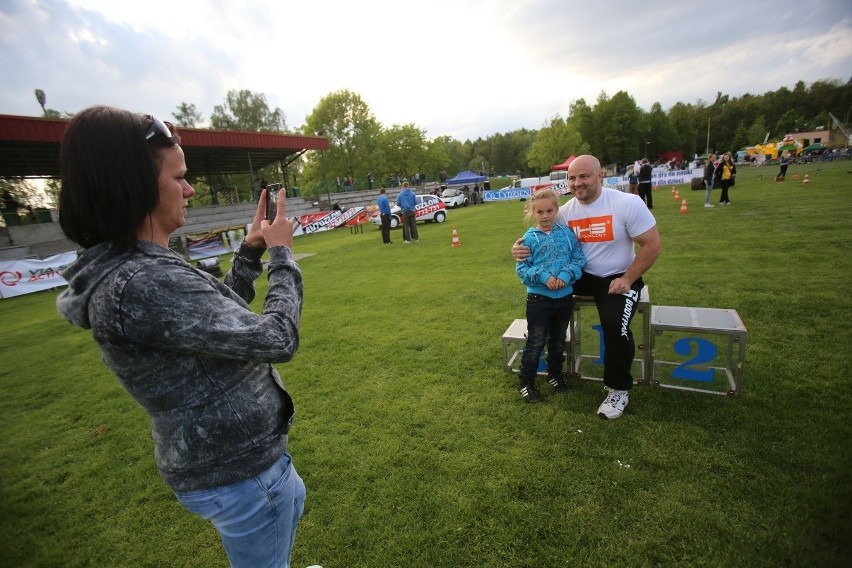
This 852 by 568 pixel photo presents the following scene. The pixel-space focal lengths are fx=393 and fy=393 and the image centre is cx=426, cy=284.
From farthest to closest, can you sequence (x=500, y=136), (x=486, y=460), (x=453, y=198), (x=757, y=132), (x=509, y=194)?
(x=500, y=136), (x=757, y=132), (x=509, y=194), (x=453, y=198), (x=486, y=460)

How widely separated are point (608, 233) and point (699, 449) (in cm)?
177

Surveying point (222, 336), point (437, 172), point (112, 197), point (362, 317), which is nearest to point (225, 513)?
point (222, 336)

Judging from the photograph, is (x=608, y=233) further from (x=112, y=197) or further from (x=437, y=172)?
(x=437, y=172)

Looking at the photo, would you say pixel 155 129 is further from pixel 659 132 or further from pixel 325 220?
pixel 659 132

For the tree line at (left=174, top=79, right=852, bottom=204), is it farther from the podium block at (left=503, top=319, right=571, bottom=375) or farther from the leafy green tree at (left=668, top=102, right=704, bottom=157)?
the podium block at (left=503, top=319, right=571, bottom=375)

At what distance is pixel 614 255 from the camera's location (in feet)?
11.1

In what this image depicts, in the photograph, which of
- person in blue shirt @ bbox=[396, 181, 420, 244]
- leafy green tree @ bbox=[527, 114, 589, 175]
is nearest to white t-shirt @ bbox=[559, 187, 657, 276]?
person in blue shirt @ bbox=[396, 181, 420, 244]

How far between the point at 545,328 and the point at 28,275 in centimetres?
1881

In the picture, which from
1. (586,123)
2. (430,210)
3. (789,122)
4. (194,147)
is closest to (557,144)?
(586,123)

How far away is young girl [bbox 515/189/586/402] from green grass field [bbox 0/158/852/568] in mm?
432

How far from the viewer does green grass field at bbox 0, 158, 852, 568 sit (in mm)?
2328

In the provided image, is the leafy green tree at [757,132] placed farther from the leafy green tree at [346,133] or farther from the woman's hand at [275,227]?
the woman's hand at [275,227]

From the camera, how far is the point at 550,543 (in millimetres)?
2312

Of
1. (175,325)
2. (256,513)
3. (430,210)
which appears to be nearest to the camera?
(175,325)
